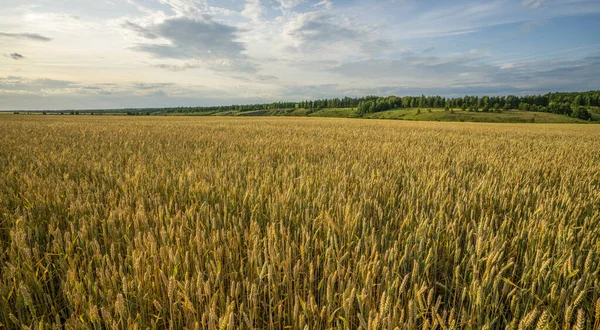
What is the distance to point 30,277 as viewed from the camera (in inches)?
65.6

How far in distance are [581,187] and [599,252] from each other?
8.81ft

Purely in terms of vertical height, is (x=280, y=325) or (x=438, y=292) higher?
(x=280, y=325)

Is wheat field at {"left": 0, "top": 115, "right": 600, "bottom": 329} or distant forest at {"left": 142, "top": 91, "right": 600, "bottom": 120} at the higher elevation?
distant forest at {"left": 142, "top": 91, "right": 600, "bottom": 120}

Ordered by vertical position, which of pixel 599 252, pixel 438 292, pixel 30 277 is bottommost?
pixel 438 292

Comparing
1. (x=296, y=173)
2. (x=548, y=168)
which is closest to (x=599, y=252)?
(x=296, y=173)

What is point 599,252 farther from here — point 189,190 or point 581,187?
point 189,190

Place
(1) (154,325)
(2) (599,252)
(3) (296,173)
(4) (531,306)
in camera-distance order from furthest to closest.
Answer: (3) (296,173) < (2) (599,252) < (4) (531,306) < (1) (154,325)

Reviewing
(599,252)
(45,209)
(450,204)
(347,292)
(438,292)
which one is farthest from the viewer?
(450,204)

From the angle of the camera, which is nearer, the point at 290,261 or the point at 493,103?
the point at 290,261

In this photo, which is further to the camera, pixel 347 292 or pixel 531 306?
pixel 531 306

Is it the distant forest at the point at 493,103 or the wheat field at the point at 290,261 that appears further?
the distant forest at the point at 493,103

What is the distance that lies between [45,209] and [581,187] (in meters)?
6.55

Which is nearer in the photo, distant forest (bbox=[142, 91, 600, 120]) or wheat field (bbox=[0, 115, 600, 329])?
wheat field (bbox=[0, 115, 600, 329])

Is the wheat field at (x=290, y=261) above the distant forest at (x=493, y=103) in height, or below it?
below
